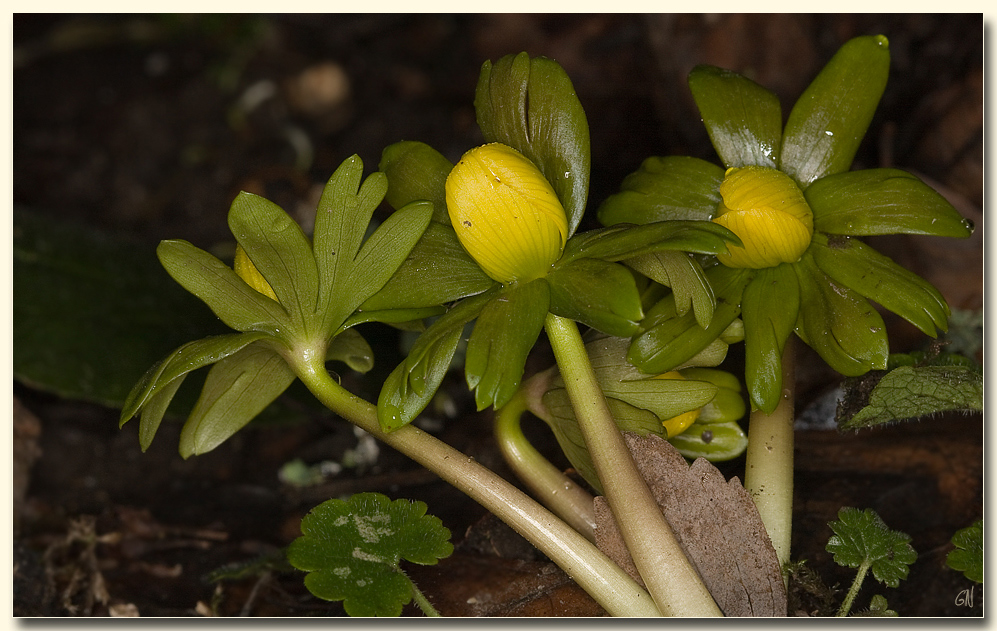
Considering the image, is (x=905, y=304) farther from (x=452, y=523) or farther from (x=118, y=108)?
(x=118, y=108)

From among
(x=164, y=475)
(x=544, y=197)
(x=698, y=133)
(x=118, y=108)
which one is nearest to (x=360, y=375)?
(x=164, y=475)

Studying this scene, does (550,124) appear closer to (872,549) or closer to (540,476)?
(540,476)

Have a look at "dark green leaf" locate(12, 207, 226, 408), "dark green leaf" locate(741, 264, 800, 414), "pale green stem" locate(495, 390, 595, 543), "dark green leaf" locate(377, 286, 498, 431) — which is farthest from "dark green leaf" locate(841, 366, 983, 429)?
"dark green leaf" locate(12, 207, 226, 408)

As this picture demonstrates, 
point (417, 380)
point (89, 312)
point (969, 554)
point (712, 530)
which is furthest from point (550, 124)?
point (89, 312)

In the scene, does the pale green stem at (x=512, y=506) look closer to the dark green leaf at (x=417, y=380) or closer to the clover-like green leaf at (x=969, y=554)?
the dark green leaf at (x=417, y=380)

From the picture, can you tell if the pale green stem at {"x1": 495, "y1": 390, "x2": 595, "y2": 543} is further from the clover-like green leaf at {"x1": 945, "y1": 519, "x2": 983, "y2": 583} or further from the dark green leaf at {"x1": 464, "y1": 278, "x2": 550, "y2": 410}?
the clover-like green leaf at {"x1": 945, "y1": 519, "x2": 983, "y2": 583}

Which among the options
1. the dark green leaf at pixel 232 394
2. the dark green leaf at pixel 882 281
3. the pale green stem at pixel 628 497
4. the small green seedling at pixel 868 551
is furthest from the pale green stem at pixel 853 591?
the dark green leaf at pixel 232 394
